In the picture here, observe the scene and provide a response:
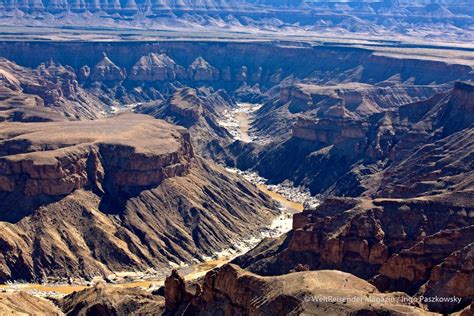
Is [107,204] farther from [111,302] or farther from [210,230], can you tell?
[111,302]

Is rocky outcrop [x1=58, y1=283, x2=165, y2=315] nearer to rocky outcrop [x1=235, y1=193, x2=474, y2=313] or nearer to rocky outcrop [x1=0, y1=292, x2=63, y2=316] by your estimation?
rocky outcrop [x1=0, y1=292, x2=63, y2=316]

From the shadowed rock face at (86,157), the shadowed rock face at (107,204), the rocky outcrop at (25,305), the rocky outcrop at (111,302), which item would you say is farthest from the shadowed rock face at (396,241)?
the shadowed rock face at (86,157)

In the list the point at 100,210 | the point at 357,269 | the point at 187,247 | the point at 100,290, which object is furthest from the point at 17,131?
the point at 357,269

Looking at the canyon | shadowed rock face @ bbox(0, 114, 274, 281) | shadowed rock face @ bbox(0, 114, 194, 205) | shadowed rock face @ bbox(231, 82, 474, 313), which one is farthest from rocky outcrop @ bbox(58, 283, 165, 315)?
shadowed rock face @ bbox(0, 114, 194, 205)

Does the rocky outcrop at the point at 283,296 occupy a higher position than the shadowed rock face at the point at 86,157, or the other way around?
the rocky outcrop at the point at 283,296

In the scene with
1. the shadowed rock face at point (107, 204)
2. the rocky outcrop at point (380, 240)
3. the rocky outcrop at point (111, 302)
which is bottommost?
the shadowed rock face at point (107, 204)

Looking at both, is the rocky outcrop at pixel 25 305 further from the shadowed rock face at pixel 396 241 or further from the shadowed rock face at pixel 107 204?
the shadowed rock face at pixel 396 241
